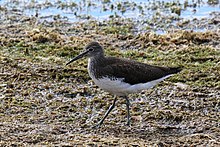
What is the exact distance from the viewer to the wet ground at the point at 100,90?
7410 millimetres

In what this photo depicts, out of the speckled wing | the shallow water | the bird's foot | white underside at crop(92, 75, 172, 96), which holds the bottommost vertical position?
A: the bird's foot

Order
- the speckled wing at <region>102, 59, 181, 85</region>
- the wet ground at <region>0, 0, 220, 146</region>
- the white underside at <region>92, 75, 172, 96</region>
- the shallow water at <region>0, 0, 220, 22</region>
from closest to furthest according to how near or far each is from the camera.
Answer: the wet ground at <region>0, 0, 220, 146</region> → the white underside at <region>92, 75, 172, 96</region> → the speckled wing at <region>102, 59, 181, 85</region> → the shallow water at <region>0, 0, 220, 22</region>

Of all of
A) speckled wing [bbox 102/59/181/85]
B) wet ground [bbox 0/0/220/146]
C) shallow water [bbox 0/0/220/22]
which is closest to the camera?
wet ground [bbox 0/0/220/146]

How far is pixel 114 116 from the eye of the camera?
8203 millimetres

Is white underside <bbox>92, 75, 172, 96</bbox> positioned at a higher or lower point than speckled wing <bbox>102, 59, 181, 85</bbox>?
lower

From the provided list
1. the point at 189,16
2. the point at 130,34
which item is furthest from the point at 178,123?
the point at 189,16

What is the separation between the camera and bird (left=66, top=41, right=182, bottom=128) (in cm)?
764

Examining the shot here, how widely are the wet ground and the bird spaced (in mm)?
487

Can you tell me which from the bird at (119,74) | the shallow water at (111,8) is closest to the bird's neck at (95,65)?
the bird at (119,74)

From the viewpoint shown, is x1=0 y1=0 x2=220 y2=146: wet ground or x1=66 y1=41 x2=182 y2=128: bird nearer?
x1=0 y1=0 x2=220 y2=146: wet ground

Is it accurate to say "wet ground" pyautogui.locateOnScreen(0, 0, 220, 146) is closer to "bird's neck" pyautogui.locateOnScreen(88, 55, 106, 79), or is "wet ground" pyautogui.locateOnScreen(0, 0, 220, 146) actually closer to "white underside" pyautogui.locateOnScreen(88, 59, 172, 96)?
"white underside" pyautogui.locateOnScreen(88, 59, 172, 96)

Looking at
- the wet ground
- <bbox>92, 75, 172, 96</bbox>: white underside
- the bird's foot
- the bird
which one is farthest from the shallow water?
the bird's foot

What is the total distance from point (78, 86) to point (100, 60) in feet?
4.99

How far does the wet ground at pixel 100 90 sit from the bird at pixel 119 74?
49 cm
